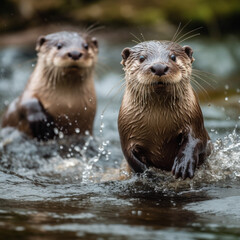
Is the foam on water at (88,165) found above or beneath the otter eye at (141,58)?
beneath

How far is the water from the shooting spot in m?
2.81

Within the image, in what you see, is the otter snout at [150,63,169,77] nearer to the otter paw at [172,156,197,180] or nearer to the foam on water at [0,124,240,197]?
the otter paw at [172,156,197,180]

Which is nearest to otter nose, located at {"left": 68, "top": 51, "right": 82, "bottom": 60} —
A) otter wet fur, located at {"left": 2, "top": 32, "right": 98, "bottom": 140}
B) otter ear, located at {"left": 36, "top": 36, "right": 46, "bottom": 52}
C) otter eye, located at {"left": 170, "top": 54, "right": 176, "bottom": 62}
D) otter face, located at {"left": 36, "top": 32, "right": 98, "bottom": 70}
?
otter face, located at {"left": 36, "top": 32, "right": 98, "bottom": 70}

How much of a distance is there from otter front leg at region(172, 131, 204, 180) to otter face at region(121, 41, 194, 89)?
1.28 feet

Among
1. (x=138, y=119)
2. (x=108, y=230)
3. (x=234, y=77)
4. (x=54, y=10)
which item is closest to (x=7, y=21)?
(x=54, y=10)

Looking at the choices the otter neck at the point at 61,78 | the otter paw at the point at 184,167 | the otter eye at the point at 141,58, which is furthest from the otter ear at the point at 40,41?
the otter paw at the point at 184,167

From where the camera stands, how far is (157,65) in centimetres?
347

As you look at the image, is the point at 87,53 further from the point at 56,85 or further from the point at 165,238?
the point at 165,238

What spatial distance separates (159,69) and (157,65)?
0.03 meters

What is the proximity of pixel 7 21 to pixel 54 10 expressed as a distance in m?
0.89

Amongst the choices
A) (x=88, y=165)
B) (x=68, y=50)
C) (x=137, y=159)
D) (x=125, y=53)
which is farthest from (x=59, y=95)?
(x=137, y=159)

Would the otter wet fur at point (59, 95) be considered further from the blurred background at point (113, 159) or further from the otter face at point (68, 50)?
the blurred background at point (113, 159)

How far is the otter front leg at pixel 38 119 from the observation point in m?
5.49

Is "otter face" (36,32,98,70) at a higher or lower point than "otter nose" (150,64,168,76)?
higher
